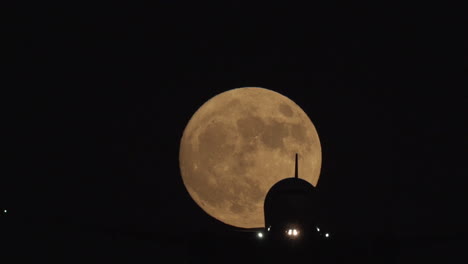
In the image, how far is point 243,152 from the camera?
88.2 ft

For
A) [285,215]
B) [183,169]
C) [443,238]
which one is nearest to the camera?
[285,215]

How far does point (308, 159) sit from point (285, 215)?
870cm

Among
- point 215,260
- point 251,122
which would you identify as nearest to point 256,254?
point 215,260

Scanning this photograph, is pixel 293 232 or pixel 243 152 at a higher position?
pixel 243 152

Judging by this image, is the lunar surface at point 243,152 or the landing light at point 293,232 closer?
the landing light at point 293,232

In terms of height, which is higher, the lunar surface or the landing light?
the lunar surface

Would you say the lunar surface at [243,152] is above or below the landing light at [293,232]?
above

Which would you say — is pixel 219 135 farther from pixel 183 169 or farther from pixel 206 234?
pixel 206 234

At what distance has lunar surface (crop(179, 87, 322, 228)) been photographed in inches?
1060

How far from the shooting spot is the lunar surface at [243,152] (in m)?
26.9

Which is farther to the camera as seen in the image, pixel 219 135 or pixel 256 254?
pixel 219 135

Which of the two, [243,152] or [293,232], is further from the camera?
[243,152]

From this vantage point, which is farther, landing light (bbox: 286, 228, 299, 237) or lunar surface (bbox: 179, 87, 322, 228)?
lunar surface (bbox: 179, 87, 322, 228)

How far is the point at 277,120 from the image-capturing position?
27.4 meters
